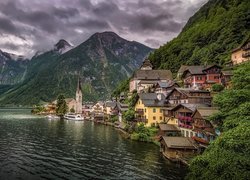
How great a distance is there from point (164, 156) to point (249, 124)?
1039 inches

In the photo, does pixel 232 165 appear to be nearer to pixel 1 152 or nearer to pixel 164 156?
pixel 164 156

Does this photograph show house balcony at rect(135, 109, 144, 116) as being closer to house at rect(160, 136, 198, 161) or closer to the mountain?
house at rect(160, 136, 198, 161)

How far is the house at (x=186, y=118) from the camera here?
69.8 metres

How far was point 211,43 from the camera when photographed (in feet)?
510

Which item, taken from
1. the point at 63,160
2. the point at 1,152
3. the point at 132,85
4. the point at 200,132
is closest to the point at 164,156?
the point at 200,132

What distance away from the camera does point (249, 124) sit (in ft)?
125

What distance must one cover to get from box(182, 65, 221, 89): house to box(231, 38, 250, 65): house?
7290 millimetres

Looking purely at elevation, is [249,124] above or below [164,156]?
Result: above

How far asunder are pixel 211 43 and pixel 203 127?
345 feet

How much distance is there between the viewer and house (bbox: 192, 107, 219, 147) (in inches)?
2315

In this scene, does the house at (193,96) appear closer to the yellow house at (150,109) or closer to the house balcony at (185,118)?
the yellow house at (150,109)

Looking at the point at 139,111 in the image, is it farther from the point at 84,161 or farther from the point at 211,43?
the point at 211,43

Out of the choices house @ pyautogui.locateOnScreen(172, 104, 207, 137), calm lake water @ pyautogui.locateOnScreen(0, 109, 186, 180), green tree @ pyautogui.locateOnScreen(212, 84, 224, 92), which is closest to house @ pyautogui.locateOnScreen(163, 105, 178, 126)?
house @ pyautogui.locateOnScreen(172, 104, 207, 137)

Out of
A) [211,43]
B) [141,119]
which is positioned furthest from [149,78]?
[141,119]
